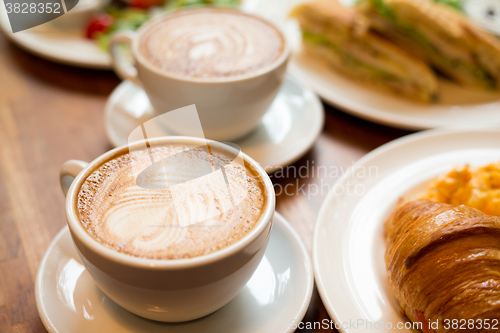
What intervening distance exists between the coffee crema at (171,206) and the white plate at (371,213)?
0.24 metres

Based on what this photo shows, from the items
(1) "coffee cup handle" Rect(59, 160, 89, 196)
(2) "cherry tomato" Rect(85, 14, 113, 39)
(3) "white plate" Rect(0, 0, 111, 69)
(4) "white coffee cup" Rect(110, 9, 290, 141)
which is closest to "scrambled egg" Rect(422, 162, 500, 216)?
(4) "white coffee cup" Rect(110, 9, 290, 141)

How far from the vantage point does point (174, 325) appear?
2.71ft

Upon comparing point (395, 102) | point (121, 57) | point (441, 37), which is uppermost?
point (121, 57)

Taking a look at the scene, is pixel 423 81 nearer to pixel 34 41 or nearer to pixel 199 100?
pixel 199 100

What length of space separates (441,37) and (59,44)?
1515 millimetres

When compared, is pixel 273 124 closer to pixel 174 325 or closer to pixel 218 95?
pixel 218 95

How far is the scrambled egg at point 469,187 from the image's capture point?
102 cm

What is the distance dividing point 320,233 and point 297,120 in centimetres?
52

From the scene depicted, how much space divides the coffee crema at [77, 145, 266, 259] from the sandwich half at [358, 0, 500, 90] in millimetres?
1187

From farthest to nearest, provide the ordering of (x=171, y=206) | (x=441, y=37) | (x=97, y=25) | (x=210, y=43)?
(x=97, y=25)
(x=441, y=37)
(x=210, y=43)
(x=171, y=206)

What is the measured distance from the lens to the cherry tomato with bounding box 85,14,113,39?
1.90m

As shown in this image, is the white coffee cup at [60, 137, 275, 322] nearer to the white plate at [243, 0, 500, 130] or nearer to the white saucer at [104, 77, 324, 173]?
the white saucer at [104, 77, 324, 173]

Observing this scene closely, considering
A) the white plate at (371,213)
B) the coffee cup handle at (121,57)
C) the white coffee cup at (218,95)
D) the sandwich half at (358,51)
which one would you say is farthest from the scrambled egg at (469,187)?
the coffee cup handle at (121,57)

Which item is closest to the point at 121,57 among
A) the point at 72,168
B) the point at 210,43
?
the point at 210,43
